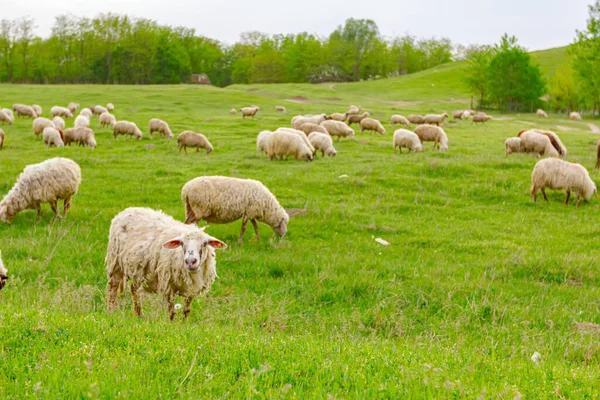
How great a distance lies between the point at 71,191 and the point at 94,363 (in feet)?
30.9

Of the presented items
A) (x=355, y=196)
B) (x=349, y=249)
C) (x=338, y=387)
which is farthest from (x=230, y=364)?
(x=355, y=196)

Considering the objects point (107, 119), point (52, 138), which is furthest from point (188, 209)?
point (107, 119)

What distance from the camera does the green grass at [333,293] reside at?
357cm

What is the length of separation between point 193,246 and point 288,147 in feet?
48.1

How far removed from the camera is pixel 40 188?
11555 millimetres

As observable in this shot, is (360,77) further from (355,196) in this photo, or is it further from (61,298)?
(61,298)

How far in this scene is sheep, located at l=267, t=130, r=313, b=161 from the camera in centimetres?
2020

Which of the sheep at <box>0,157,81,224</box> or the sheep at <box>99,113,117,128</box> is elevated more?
the sheep at <box>99,113,117,128</box>

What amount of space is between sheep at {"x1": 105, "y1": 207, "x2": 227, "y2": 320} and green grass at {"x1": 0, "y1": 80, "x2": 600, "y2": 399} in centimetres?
31

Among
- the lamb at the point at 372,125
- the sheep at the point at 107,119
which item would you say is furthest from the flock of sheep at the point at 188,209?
the lamb at the point at 372,125

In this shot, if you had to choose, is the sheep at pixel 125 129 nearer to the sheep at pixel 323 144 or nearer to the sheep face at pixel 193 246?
the sheep at pixel 323 144

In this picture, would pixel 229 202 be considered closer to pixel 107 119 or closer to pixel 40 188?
pixel 40 188

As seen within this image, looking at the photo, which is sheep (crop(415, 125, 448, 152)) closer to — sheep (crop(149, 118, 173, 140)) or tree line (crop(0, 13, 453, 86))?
sheep (crop(149, 118, 173, 140))

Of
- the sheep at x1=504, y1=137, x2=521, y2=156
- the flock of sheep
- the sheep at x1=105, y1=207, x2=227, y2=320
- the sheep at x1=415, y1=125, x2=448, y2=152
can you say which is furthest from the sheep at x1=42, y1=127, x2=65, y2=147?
the sheep at x1=504, y1=137, x2=521, y2=156
